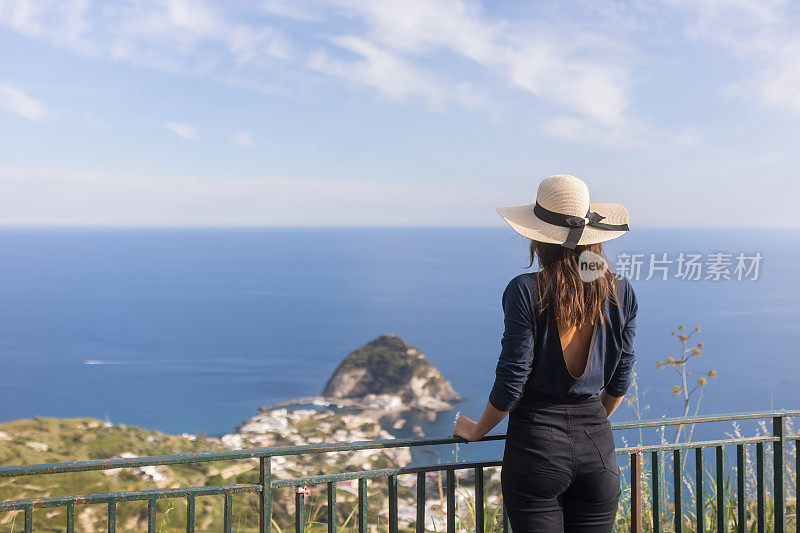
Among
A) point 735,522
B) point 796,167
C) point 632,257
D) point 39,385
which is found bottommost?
point 39,385

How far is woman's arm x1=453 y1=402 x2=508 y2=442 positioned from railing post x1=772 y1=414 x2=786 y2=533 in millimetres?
1450

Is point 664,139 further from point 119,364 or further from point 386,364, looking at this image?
point 119,364

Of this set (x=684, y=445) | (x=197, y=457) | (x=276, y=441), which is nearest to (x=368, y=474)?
(x=197, y=457)

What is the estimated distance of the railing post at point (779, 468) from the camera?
2707 mm

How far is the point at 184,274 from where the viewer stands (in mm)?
130375

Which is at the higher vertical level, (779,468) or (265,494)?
(265,494)

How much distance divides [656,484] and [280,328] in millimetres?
92888

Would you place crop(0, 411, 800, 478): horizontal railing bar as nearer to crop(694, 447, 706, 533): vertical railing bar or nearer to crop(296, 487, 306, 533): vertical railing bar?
crop(296, 487, 306, 533): vertical railing bar

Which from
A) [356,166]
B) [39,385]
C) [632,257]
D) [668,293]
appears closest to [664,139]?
[668,293]

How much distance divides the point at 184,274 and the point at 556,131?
76.7 metres

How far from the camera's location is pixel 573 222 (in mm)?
1815

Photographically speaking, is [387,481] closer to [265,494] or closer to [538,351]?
[265,494]

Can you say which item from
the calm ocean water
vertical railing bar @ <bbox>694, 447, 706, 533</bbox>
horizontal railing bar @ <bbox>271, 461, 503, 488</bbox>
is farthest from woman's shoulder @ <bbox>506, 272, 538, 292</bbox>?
the calm ocean water

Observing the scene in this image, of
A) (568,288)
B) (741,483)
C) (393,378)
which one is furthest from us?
(393,378)
